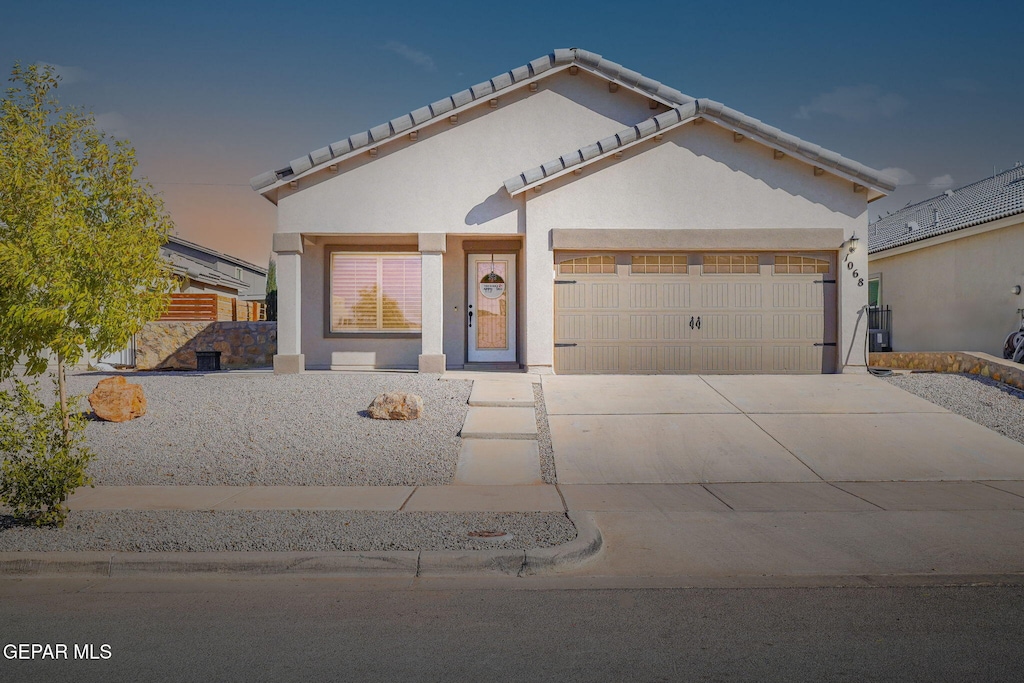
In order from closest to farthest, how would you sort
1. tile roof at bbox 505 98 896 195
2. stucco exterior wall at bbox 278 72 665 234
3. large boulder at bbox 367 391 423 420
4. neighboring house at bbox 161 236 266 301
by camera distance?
large boulder at bbox 367 391 423 420 < tile roof at bbox 505 98 896 195 < stucco exterior wall at bbox 278 72 665 234 < neighboring house at bbox 161 236 266 301

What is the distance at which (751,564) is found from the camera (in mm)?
5375

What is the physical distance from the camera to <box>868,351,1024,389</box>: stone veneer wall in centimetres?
1248

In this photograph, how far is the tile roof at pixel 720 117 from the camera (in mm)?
13438

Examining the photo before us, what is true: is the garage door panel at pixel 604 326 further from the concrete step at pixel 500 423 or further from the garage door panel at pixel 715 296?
the concrete step at pixel 500 423

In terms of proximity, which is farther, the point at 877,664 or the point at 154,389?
the point at 154,389

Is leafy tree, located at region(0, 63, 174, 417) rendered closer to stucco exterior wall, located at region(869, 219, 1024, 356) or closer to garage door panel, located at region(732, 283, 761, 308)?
garage door panel, located at region(732, 283, 761, 308)

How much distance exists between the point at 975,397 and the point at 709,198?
584 centimetres

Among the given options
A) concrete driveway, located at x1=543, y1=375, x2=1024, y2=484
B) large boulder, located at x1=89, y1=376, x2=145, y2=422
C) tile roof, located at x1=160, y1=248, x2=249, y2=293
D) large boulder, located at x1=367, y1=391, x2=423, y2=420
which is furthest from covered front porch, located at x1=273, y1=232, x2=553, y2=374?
tile roof, located at x1=160, y1=248, x2=249, y2=293

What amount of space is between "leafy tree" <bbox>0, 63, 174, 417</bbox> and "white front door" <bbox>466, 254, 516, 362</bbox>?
27.4 ft

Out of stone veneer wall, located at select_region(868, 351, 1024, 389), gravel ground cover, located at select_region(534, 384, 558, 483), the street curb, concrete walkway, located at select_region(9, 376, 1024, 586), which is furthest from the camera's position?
stone veneer wall, located at select_region(868, 351, 1024, 389)

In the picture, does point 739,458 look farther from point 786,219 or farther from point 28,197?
point 28,197

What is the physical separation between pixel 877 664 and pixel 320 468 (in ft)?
20.8

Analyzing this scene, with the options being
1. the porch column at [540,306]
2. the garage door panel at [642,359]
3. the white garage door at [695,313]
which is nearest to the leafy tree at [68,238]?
the porch column at [540,306]

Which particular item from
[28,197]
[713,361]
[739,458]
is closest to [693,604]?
[739,458]
